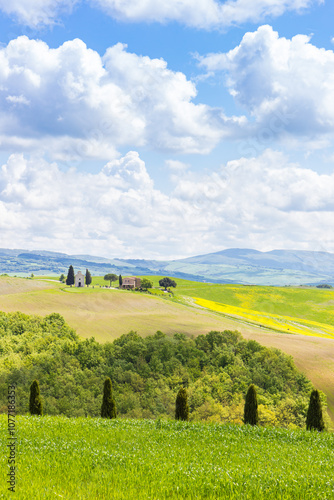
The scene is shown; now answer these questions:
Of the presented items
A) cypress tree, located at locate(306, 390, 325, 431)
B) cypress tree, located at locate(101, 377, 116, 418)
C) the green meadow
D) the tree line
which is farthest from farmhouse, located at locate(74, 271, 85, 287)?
cypress tree, located at locate(306, 390, 325, 431)

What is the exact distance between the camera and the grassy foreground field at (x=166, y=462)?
12602 millimetres

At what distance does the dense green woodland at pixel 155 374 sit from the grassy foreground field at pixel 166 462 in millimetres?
20556

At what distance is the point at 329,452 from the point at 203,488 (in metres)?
10.2

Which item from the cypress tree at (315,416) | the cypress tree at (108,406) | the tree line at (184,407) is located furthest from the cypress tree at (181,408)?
the cypress tree at (315,416)

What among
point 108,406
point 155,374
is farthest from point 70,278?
point 108,406

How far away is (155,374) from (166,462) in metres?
35.7

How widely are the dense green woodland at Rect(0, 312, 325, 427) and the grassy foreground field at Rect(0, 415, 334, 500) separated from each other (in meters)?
20.6

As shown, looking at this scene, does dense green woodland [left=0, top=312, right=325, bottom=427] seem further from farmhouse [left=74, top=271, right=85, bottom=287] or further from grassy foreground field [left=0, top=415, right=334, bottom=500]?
farmhouse [left=74, top=271, right=85, bottom=287]

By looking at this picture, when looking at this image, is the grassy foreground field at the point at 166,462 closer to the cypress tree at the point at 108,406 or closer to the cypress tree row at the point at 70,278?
the cypress tree at the point at 108,406

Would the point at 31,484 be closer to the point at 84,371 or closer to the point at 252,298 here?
the point at 84,371

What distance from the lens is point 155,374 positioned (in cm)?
5066

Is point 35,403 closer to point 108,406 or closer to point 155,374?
point 108,406

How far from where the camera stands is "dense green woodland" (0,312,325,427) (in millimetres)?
44062

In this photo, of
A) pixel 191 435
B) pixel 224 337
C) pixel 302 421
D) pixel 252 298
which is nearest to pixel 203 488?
pixel 191 435
